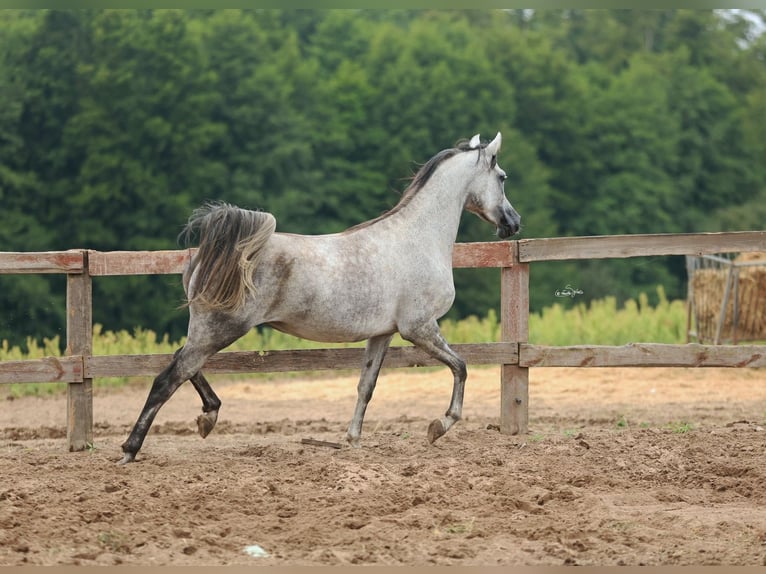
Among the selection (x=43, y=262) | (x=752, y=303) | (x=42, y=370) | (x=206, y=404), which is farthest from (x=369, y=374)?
(x=752, y=303)

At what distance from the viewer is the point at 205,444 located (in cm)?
825

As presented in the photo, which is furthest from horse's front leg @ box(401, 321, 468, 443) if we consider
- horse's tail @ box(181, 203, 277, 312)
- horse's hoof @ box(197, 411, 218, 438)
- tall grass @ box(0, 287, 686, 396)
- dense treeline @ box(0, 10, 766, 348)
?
dense treeline @ box(0, 10, 766, 348)

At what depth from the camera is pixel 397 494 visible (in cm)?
618

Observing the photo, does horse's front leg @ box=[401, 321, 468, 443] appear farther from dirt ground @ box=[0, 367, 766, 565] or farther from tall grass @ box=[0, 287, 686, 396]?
tall grass @ box=[0, 287, 686, 396]

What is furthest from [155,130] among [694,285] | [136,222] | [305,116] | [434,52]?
[694,285]

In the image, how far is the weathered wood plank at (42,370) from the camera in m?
7.64

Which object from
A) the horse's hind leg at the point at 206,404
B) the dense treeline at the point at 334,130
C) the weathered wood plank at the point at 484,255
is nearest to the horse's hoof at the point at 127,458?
the horse's hind leg at the point at 206,404

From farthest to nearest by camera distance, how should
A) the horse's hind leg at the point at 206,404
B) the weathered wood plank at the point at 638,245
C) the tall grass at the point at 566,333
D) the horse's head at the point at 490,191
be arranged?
the tall grass at the point at 566,333, the weathered wood plank at the point at 638,245, the horse's head at the point at 490,191, the horse's hind leg at the point at 206,404

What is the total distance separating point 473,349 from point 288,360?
136cm

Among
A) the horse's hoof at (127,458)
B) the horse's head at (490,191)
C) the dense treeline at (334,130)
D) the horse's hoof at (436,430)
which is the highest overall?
the dense treeline at (334,130)

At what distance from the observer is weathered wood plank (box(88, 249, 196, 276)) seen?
7836mm

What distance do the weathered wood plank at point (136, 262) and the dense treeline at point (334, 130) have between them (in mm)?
11512

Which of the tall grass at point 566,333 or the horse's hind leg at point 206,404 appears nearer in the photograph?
the horse's hind leg at point 206,404

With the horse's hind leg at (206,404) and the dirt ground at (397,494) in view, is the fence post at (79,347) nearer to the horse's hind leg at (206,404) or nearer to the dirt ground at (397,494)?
the dirt ground at (397,494)
